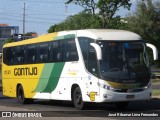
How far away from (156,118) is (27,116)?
412 cm

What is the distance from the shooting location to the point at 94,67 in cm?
1841

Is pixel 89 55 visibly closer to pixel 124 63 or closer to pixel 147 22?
pixel 124 63

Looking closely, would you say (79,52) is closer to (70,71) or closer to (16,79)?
(70,71)

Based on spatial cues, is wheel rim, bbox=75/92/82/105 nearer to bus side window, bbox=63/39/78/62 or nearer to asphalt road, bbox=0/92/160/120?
asphalt road, bbox=0/92/160/120

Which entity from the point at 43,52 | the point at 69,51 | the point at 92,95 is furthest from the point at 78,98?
the point at 43,52

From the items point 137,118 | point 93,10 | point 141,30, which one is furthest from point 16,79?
point 141,30

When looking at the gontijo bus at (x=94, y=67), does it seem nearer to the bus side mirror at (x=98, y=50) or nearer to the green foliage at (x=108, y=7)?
the bus side mirror at (x=98, y=50)

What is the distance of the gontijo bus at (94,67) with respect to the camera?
709 inches

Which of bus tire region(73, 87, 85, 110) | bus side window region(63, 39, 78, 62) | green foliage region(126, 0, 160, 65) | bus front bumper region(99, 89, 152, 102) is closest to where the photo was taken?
bus front bumper region(99, 89, 152, 102)

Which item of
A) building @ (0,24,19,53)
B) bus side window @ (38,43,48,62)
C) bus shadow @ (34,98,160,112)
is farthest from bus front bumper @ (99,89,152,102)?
building @ (0,24,19,53)

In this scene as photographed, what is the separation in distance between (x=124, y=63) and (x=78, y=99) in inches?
98.1

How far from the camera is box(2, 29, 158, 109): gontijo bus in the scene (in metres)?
18.0

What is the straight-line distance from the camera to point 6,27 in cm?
17362

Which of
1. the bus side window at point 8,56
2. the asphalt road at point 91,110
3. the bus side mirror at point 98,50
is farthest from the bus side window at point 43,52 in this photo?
the bus side mirror at point 98,50
